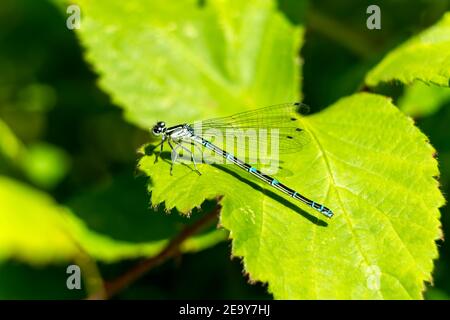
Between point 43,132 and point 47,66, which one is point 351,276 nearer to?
point 43,132

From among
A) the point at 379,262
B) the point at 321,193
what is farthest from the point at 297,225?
the point at 379,262

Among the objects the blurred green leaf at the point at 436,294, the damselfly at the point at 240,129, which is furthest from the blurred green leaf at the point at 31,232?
the blurred green leaf at the point at 436,294

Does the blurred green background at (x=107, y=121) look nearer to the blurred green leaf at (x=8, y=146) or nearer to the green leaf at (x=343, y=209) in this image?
the blurred green leaf at (x=8, y=146)

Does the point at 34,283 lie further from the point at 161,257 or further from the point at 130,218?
the point at 161,257

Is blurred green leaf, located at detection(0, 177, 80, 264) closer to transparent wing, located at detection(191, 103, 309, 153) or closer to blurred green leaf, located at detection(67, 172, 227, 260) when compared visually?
blurred green leaf, located at detection(67, 172, 227, 260)

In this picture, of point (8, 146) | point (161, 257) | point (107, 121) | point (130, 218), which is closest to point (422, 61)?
point (161, 257)

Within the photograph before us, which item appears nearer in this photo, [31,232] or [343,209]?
[343,209]
